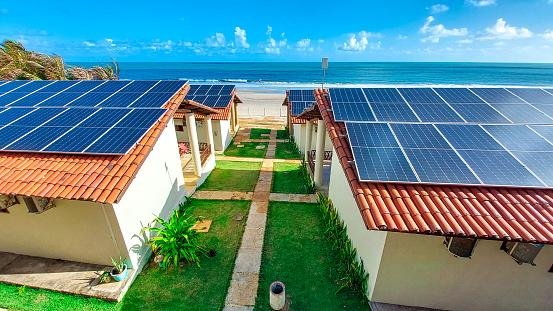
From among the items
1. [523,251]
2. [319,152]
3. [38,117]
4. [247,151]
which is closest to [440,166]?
[523,251]

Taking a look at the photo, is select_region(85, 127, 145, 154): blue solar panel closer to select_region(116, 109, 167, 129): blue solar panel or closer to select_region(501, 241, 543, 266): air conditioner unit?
select_region(116, 109, 167, 129): blue solar panel

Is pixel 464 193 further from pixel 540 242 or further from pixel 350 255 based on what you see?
pixel 350 255

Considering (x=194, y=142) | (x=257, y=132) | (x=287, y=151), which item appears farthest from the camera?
(x=257, y=132)

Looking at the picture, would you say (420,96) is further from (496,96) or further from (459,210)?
(459,210)

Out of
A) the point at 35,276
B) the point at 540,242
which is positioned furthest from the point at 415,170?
the point at 35,276

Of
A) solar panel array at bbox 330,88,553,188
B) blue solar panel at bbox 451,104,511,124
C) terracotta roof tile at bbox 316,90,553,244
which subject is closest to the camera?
terracotta roof tile at bbox 316,90,553,244

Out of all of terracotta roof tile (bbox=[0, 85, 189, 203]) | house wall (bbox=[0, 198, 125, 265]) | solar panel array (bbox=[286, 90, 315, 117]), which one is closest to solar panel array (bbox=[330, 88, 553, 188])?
terracotta roof tile (bbox=[0, 85, 189, 203])

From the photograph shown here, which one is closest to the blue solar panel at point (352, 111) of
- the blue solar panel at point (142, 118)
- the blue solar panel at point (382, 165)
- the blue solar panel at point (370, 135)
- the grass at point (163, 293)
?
the blue solar panel at point (370, 135)
